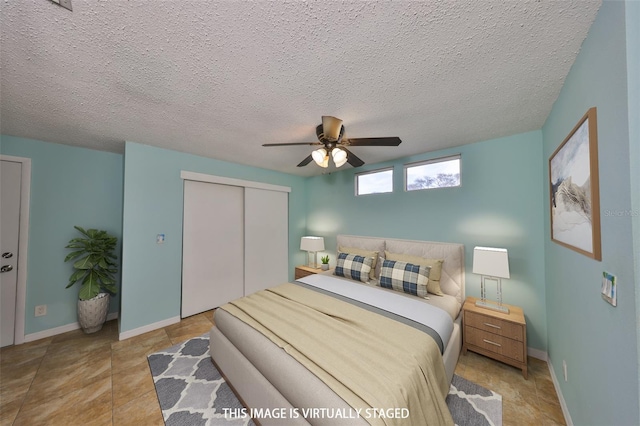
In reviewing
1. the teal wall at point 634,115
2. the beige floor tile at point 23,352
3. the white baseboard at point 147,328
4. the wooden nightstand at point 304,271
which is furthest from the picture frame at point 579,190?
the beige floor tile at point 23,352

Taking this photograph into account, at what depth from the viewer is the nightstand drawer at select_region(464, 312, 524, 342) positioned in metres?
1.96

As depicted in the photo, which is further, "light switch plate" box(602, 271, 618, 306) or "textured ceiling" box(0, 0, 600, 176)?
"textured ceiling" box(0, 0, 600, 176)

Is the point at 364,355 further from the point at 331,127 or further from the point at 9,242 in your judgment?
the point at 9,242

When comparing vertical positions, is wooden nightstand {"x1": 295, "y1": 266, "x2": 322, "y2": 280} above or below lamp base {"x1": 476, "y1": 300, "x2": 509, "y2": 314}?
below

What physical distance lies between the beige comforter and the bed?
0.05m

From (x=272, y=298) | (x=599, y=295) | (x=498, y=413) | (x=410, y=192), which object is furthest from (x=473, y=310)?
(x=272, y=298)

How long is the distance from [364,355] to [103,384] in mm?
2426

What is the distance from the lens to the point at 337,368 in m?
1.24

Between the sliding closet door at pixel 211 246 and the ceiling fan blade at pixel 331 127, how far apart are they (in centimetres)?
244

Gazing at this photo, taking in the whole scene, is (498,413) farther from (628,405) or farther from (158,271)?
(158,271)

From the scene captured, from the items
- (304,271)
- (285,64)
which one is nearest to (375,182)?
(304,271)

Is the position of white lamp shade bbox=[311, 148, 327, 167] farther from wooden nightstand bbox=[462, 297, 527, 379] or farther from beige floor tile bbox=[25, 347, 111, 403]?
beige floor tile bbox=[25, 347, 111, 403]

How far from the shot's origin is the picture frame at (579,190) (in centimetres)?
104

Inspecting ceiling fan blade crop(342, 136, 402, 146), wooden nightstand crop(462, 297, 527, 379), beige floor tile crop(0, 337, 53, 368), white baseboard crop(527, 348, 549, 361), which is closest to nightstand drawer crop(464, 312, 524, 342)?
wooden nightstand crop(462, 297, 527, 379)
